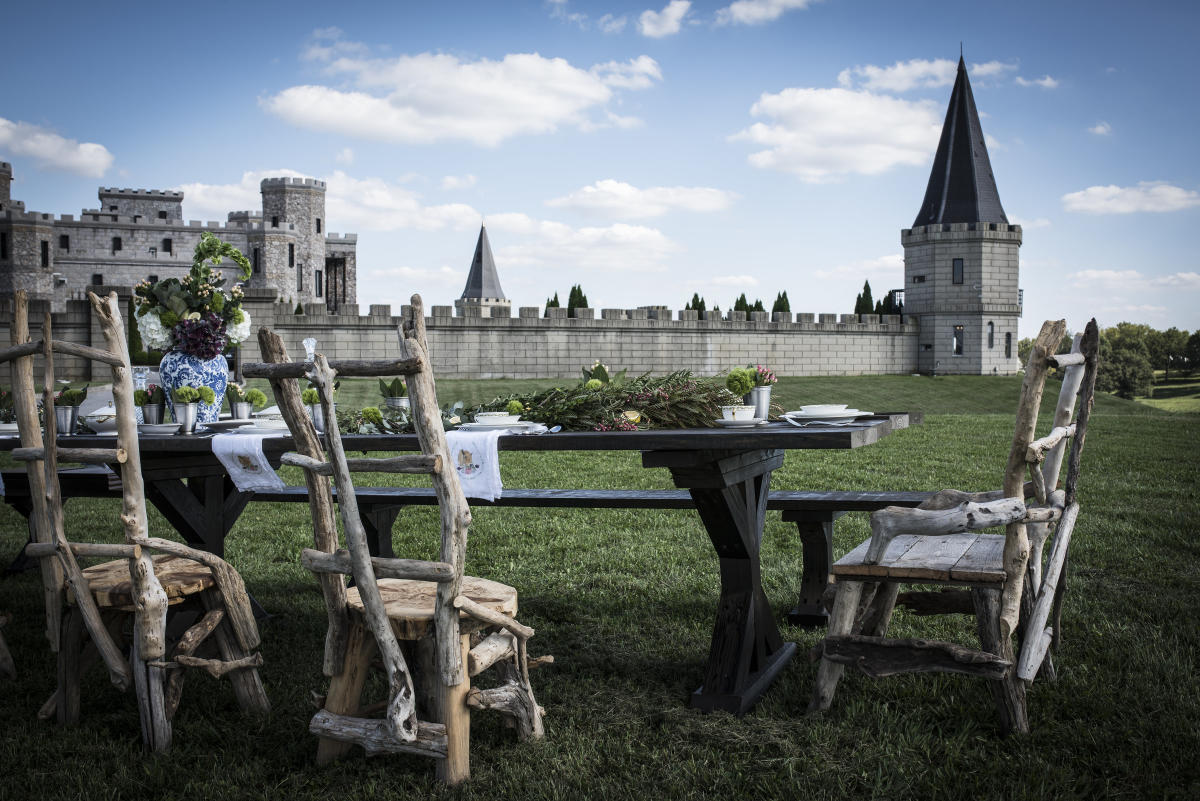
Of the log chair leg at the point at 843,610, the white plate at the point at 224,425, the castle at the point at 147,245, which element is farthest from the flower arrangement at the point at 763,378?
the castle at the point at 147,245

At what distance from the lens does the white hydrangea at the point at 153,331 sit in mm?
4074

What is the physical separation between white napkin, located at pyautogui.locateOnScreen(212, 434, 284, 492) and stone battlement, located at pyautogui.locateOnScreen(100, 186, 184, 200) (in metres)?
56.9

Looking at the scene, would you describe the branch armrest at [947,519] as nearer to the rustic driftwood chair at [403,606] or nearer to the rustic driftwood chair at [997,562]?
the rustic driftwood chair at [997,562]

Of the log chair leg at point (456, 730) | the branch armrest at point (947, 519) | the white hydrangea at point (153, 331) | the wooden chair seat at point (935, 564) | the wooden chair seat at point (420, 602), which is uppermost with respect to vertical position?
the white hydrangea at point (153, 331)

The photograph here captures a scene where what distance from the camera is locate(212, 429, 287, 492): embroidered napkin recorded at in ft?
10.2

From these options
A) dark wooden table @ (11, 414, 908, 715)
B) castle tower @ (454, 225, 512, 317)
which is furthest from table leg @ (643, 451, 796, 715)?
castle tower @ (454, 225, 512, 317)

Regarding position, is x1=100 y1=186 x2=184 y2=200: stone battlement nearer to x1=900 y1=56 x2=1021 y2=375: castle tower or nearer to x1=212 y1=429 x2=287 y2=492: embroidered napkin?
x1=900 y1=56 x2=1021 y2=375: castle tower

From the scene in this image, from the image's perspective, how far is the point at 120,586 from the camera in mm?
2791

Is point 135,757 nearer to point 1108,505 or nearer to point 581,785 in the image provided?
point 581,785

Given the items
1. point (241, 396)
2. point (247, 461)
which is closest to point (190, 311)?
point (241, 396)

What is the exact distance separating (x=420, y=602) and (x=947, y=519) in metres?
1.39

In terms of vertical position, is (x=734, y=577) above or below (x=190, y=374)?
below

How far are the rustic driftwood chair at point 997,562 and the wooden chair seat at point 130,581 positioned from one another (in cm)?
191

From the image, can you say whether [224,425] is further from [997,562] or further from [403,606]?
[997,562]
